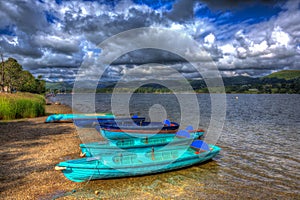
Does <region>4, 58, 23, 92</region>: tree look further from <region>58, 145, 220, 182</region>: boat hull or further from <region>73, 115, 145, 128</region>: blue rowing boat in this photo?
<region>58, 145, 220, 182</region>: boat hull

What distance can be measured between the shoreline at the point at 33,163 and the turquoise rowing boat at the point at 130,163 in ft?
3.04

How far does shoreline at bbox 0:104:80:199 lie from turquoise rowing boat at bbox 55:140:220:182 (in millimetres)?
925

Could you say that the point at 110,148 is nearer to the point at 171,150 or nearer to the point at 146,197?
the point at 171,150

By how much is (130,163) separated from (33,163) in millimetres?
6187

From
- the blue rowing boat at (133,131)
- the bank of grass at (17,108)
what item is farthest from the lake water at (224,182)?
the bank of grass at (17,108)

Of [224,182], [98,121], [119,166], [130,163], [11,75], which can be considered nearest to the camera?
[119,166]

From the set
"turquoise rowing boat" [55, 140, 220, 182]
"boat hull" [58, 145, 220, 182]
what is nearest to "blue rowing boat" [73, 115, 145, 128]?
"turquoise rowing boat" [55, 140, 220, 182]

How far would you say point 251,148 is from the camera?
1927 centimetres

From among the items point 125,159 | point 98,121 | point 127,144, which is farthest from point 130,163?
point 98,121

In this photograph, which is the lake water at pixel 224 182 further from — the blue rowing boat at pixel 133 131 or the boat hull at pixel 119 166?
the blue rowing boat at pixel 133 131

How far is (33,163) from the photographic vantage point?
41.9 ft

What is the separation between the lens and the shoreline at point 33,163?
9648mm

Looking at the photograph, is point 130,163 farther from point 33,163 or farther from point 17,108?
point 17,108

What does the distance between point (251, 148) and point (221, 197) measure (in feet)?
36.3
